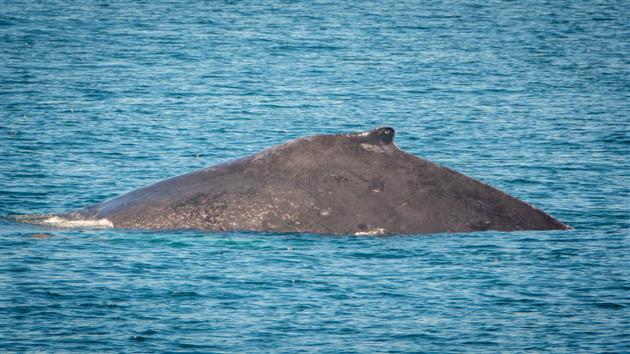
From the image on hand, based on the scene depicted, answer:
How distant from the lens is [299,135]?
110ft

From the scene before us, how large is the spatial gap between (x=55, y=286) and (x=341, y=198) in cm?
387

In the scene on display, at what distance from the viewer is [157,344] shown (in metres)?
14.1

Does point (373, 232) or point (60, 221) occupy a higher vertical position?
point (373, 232)

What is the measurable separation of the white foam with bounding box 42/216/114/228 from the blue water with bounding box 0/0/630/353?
0.65 feet

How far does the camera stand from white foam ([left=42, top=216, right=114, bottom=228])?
18116 millimetres

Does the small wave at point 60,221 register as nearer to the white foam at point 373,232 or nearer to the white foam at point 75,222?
the white foam at point 75,222

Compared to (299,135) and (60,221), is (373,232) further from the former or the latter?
(299,135)

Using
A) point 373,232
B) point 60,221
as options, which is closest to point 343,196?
point 373,232

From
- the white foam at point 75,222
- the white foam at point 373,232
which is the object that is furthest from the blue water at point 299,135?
the white foam at point 75,222

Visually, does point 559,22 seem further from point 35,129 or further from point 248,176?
point 248,176

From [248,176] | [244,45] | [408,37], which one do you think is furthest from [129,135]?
[408,37]

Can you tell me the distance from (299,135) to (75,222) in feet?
50.0

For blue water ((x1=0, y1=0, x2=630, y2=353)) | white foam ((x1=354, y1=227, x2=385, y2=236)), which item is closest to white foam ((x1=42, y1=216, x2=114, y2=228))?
blue water ((x1=0, y1=0, x2=630, y2=353))

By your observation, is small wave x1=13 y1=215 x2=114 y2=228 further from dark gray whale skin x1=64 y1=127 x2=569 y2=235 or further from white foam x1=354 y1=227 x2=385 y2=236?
white foam x1=354 y1=227 x2=385 y2=236
